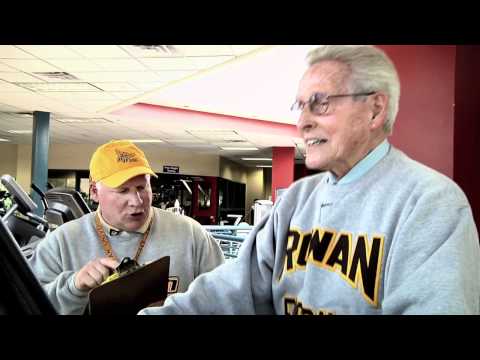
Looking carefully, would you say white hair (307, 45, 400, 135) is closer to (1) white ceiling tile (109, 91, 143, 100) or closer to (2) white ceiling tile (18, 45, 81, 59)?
(2) white ceiling tile (18, 45, 81, 59)

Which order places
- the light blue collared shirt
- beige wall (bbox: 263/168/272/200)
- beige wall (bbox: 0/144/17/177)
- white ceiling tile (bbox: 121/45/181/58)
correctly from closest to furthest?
the light blue collared shirt, white ceiling tile (bbox: 121/45/181/58), beige wall (bbox: 0/144/17/177), beige wall (bbox: 263/168/272/200)

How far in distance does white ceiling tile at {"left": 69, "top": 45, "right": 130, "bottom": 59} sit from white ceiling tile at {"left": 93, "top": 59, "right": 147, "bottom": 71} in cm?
6

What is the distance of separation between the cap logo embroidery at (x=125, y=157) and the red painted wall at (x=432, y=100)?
0.90m

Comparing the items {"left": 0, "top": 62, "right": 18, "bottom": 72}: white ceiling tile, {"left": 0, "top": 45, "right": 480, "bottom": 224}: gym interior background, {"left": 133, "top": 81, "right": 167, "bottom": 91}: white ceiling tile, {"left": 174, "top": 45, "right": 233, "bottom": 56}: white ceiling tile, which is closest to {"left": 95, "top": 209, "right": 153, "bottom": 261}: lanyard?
{"left": 0, "top": 45, "right": 480, "bottom": 224}: gym interior background

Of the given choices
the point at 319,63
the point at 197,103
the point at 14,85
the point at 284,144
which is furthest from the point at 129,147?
the point at 284,144

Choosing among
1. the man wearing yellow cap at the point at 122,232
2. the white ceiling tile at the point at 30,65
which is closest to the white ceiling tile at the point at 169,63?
the white ceiling tile at the point at 30,65

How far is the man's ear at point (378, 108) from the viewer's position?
98 cm

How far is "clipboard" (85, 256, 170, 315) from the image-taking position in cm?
84

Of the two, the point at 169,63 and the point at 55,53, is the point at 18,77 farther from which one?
the point at 169,63

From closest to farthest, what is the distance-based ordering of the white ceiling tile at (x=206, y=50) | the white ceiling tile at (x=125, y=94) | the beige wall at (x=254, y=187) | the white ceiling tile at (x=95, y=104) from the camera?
the white ceiling tile at (x=206, y=50) → the white ceiling tile at (x=125, y=94) → the white ceiling tile at (x=95, y=104) → the beige wall at (x=254, y=187)

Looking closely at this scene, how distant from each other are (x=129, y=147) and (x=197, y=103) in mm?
5283

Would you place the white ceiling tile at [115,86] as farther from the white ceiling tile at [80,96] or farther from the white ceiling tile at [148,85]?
the white ceiling tile at [80,96]

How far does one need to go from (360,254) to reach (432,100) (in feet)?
2.43

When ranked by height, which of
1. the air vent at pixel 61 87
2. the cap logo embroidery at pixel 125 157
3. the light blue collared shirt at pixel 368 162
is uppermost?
the air vent at pixel 61 87
